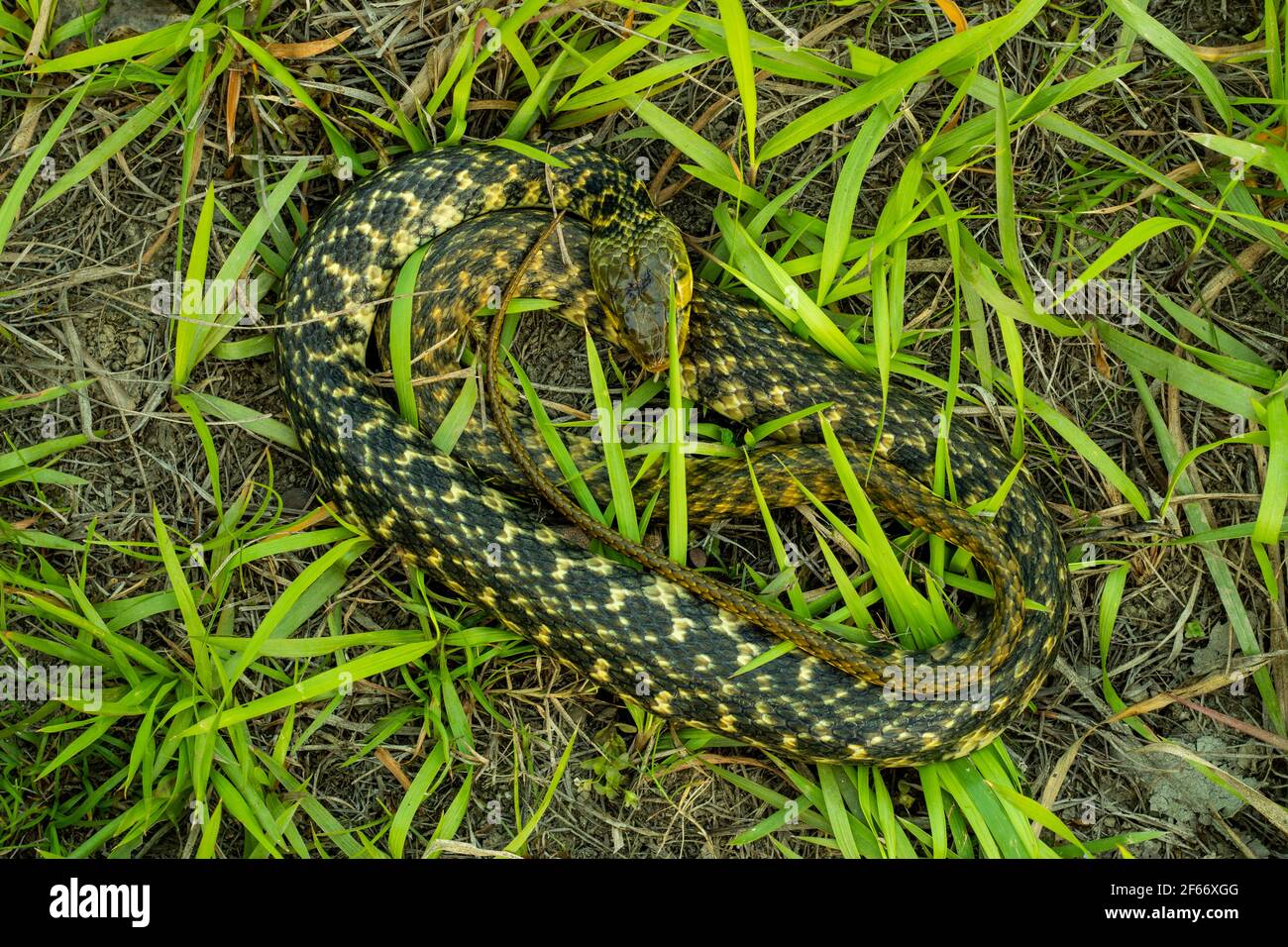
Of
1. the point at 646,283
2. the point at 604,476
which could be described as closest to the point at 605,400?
the point at 604,476

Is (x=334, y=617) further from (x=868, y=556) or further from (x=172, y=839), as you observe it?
(x=868, y=556)

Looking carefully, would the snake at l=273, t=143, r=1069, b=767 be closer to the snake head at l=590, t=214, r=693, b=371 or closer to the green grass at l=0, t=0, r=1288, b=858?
the snake head at l=590, t=214, r=693, b=371

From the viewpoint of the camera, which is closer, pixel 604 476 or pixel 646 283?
pixel 646 283

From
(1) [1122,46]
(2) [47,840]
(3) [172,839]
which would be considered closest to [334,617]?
(3) [172,839]

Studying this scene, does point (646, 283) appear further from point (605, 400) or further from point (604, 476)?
point (604, 476)

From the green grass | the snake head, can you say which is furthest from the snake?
the green grass

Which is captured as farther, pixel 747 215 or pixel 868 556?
pixel 747 215
